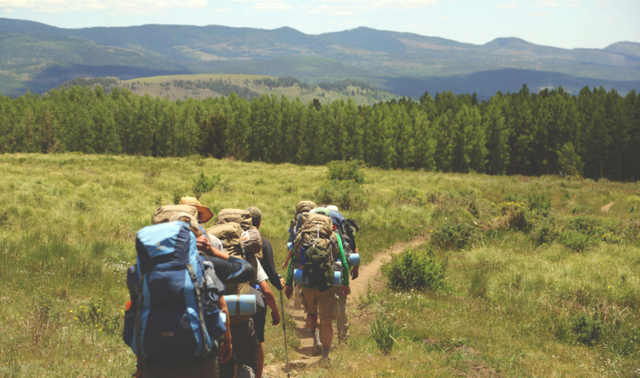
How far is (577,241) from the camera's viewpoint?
1409 cm

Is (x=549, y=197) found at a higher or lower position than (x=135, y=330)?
lower

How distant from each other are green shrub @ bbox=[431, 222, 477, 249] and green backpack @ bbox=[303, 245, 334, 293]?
10124 mm

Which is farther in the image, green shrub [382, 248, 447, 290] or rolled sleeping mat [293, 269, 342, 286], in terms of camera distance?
green shrub [382, 248, 447, 290]

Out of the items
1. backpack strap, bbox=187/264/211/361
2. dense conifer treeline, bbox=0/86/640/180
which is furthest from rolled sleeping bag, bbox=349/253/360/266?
dense conifer treeline, bbox=0/86/640/180

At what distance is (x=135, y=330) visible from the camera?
3.10 meters

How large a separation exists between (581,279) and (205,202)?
49.1ft

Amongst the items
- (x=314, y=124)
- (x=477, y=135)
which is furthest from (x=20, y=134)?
(x=477, y=135)

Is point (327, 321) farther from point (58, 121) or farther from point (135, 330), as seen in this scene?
point (58, 121)

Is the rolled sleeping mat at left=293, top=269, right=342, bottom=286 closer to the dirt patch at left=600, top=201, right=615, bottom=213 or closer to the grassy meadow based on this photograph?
the grassy meadow

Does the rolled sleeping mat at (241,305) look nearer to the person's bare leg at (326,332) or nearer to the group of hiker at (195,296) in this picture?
the group of hiker at (195,296)

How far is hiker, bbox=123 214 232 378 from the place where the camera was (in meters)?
3.02

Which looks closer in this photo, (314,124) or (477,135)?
(477,135)

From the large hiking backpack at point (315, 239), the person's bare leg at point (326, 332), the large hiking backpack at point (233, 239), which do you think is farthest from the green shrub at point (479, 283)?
the large hiking backpack at point (233, 239)

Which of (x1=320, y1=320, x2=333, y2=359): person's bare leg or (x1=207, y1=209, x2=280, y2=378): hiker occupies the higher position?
(x1=207, y1=209, x2=280, y2=378): hiker
